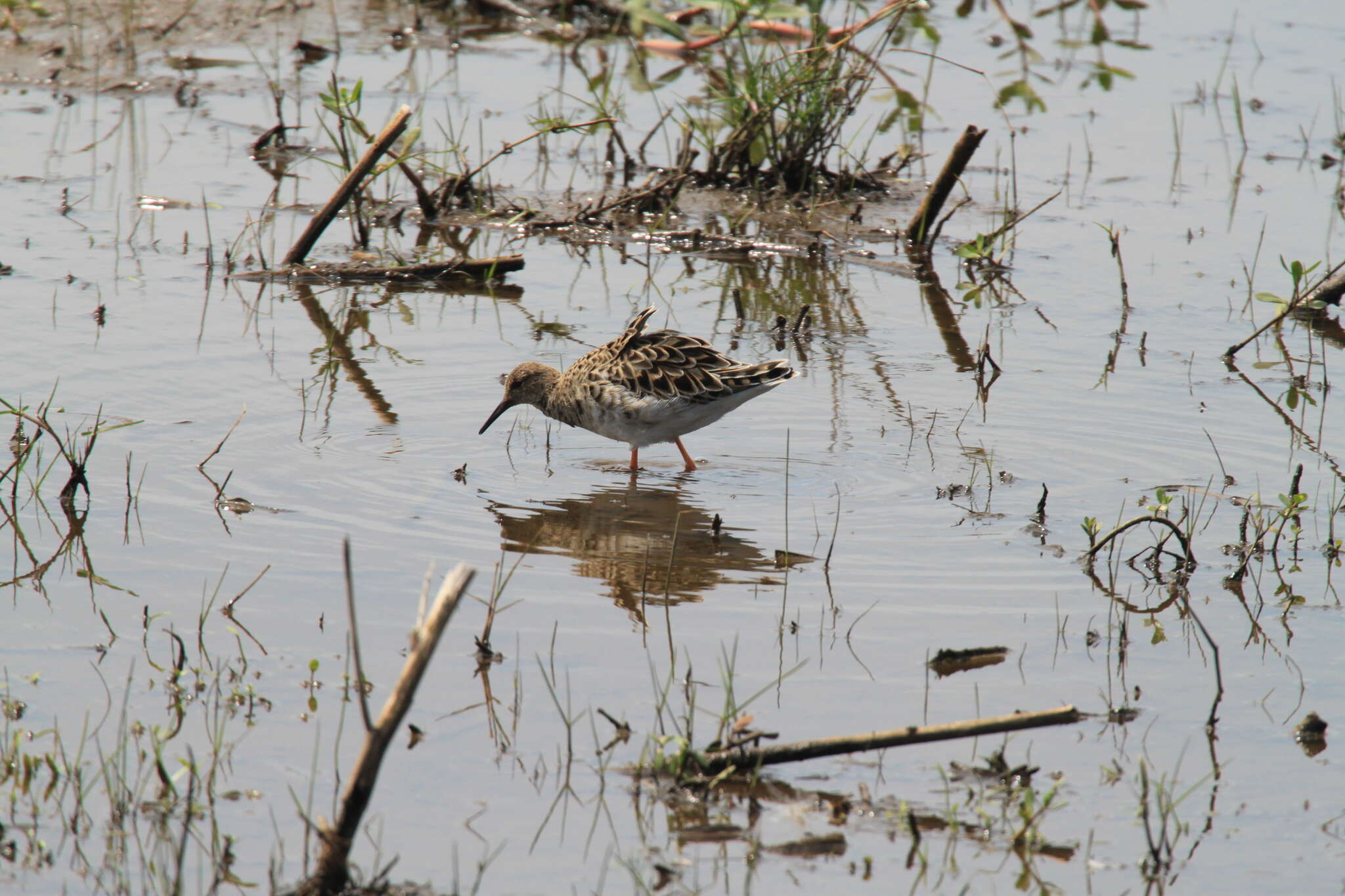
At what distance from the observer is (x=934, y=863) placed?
4.62 meters

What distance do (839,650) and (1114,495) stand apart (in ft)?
8.28

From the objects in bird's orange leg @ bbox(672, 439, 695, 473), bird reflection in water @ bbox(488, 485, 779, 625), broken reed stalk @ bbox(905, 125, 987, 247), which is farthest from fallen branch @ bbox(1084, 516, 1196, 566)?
broken reed stalk @ bbox(905, 125, 987, 247)

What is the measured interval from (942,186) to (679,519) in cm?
535

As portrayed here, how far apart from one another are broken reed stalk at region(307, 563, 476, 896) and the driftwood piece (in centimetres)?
720

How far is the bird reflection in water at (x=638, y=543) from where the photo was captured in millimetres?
6785

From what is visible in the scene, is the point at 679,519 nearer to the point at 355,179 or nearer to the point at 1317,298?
the point at 355,179

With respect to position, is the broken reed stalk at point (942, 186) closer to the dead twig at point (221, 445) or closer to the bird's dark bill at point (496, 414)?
the bird's dark bill at point (496, 414)

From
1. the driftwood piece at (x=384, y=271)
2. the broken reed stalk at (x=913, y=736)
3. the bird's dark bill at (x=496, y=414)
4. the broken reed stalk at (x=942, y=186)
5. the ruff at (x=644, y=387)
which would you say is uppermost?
the broken reed stalk at (x=942, y=186)

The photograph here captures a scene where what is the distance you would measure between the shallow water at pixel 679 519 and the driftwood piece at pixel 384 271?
0.54ft

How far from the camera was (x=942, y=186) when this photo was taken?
11.7 meters

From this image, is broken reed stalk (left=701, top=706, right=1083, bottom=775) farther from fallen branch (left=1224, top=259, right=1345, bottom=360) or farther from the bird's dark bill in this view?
fallen branch (left=1224, top=259, right=1345, bottom=360)

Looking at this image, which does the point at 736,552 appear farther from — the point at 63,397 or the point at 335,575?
the point at 63,397

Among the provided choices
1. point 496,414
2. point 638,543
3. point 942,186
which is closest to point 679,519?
point 638,543

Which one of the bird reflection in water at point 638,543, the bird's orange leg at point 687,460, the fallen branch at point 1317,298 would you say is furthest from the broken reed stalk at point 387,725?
the fallen branch at point 1317,298
